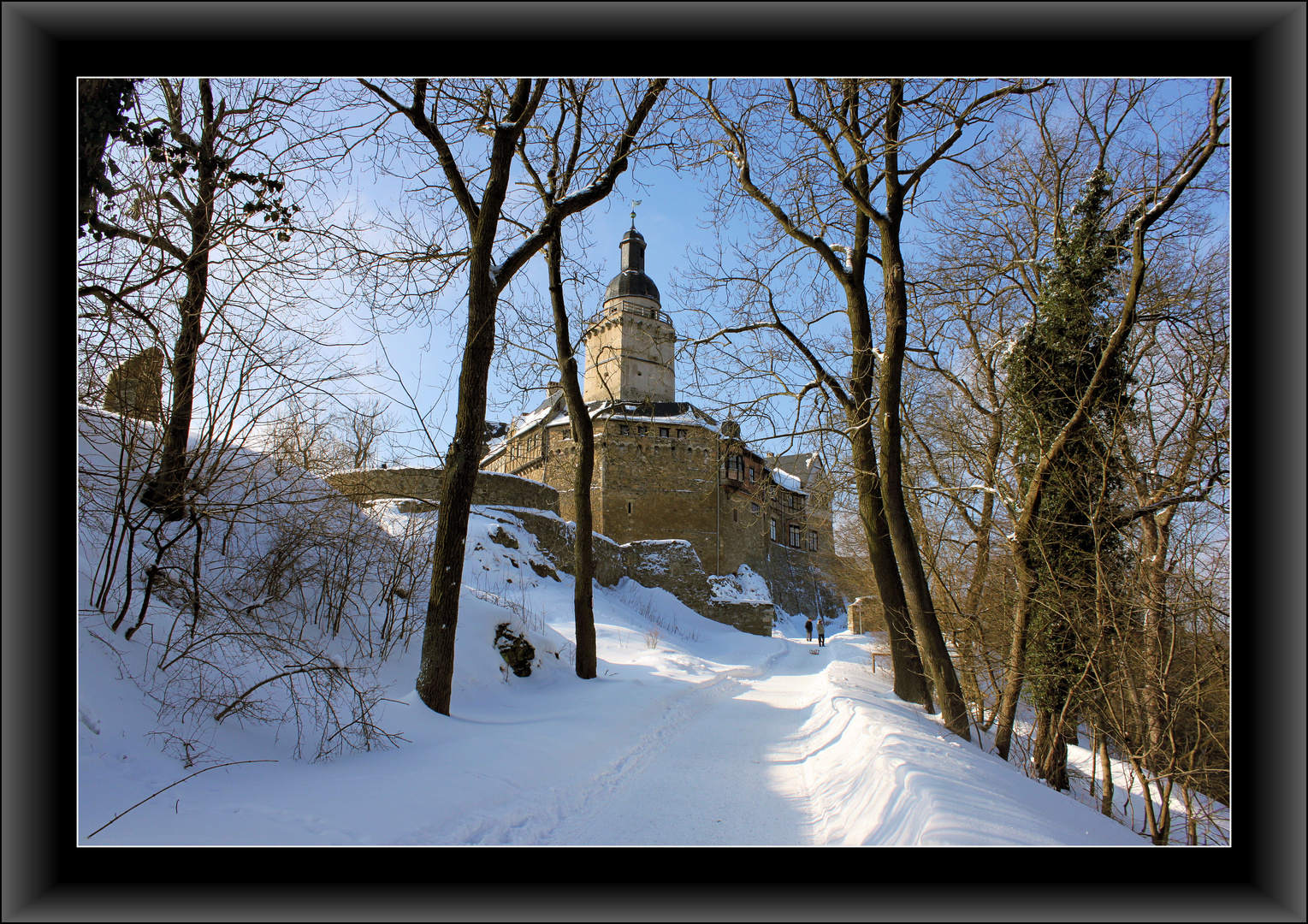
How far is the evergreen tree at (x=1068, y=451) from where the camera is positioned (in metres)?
6.16

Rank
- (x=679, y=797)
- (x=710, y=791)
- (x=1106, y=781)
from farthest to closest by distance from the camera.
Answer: (x=1106, y=781) < (x=710, y=791) < (x=679, y=797)

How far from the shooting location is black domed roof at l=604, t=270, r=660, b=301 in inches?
1528

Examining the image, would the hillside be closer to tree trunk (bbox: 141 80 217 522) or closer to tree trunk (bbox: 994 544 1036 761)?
tree trunk (bbox: 141 80 217 522)

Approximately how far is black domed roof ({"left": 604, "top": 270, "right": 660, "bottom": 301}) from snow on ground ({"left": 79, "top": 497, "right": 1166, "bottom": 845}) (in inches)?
1322

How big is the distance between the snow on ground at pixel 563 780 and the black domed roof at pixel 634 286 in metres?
33.6

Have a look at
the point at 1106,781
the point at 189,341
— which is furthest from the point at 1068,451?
the point at 189,341

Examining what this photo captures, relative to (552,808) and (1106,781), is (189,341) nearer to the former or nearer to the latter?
(552,808)

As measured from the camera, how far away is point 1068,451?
704cm

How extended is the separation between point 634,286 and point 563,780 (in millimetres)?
37338

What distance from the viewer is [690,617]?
2516cm

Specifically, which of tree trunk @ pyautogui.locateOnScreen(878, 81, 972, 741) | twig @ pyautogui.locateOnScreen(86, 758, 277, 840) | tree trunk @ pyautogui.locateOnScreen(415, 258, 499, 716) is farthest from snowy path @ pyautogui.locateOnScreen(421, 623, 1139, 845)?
tree trunk @ pyautogui.locateOnScreen(415, 258, 499, 716)

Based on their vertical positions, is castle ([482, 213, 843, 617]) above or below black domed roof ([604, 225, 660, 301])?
below

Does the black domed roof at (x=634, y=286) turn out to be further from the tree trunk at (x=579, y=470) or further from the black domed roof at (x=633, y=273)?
the tree trunk at (x=579, y=470)
